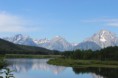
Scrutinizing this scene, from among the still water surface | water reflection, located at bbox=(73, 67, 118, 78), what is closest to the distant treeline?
the still water surface

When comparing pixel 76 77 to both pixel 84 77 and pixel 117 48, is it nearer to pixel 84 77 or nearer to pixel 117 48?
pixel 84 77

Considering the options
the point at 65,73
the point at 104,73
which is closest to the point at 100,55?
the point at 104,73

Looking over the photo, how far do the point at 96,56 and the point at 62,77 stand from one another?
88.4 meters

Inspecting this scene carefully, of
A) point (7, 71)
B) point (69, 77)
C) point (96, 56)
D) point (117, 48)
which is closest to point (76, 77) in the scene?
point (69, 77)

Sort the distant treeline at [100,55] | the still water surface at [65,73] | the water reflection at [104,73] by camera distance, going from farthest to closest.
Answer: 1. the distant treeline at [100,55]
2. the water reflection at [104,73]
3. the still water surface at [65,73]

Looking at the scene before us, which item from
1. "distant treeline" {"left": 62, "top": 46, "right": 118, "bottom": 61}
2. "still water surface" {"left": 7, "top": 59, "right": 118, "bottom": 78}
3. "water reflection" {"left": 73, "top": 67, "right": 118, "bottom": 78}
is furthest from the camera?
"distant treeline" {"left": 62, "top": 46, "right": 118, "bottom": 61}

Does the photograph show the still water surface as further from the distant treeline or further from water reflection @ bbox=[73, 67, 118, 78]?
the distant treeline

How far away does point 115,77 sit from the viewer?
2685 inches

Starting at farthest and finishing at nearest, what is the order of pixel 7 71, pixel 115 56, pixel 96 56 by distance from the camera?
1. pixel 96 56
2. pixel 115 56
3. pixel 7 71

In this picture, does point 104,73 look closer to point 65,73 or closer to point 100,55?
point 65,73

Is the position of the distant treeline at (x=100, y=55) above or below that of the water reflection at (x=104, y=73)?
above

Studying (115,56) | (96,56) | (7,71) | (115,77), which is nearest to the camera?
(7,71)

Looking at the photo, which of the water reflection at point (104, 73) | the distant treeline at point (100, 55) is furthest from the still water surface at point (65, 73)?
the distant treeline at point (100, 55)

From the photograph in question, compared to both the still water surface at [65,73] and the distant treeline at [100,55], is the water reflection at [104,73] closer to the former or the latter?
the still water surface at [65,73]
